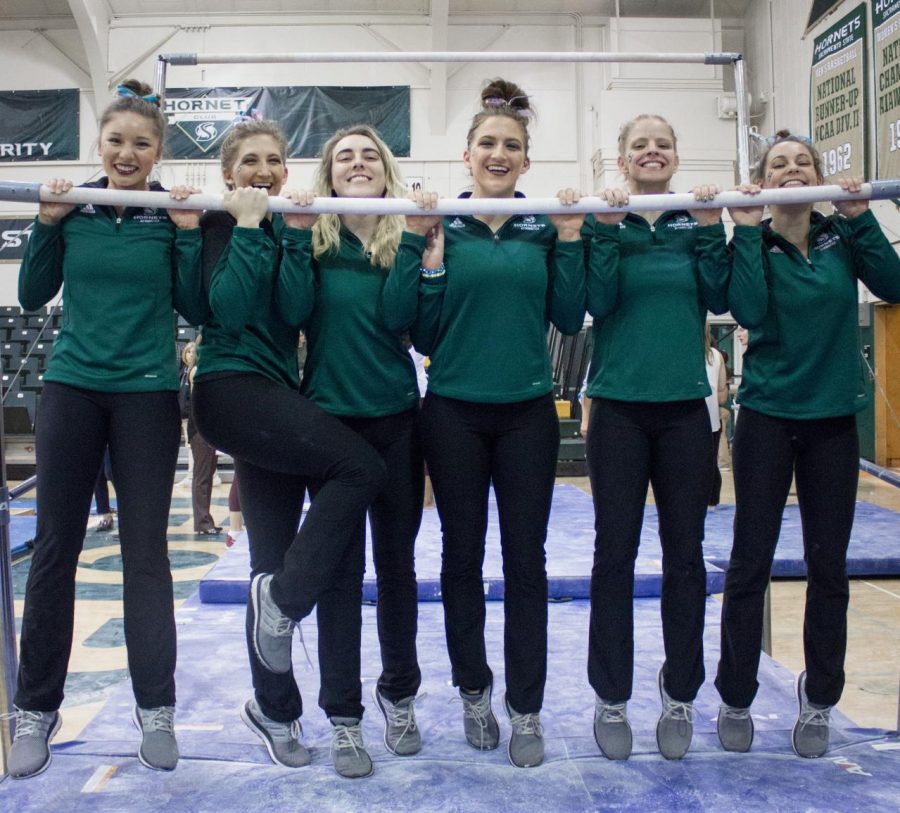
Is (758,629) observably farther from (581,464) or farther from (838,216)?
(581,464)

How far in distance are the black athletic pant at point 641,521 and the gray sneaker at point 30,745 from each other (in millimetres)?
1297

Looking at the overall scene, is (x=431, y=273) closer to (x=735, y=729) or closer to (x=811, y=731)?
(x=735, y=729)

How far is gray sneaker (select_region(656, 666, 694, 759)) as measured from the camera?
2.13 metres

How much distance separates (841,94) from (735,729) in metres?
9.55

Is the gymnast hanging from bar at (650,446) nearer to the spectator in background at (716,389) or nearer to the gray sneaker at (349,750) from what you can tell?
the gray sneaker at (349,750)

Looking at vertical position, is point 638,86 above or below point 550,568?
above

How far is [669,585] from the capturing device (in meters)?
2.17

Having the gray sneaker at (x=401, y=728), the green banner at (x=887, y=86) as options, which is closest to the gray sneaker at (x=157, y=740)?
the gray sneaker at (x=401, y=728)

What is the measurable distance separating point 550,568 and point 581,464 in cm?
662

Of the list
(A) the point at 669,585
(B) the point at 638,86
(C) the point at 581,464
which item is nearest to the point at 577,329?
(A) the point at 669,585

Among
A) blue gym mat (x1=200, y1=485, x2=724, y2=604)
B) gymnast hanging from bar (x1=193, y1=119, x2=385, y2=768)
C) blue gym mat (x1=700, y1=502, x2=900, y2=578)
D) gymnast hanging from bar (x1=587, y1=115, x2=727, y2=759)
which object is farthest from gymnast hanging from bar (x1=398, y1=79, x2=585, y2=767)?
blue gym mat (x1=700, y1=502, x2=900, y2=578)

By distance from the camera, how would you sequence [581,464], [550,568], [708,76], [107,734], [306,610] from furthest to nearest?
[708,76] → [581,464] → [550,568] → [107,734] → [306,610]

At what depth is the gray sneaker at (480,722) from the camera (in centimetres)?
222

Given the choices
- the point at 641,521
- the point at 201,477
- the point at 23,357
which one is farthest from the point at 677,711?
the point at 23,357
